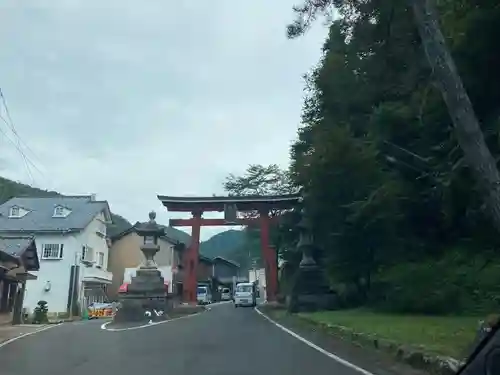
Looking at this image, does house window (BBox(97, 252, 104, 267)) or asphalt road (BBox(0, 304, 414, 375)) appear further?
house window (BBox(97, 252, 104, 267))

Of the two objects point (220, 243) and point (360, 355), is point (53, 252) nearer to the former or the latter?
point (360, 355)

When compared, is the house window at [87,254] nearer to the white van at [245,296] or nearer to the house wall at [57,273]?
the house wall at [57,273]

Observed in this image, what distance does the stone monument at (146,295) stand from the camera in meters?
23.9

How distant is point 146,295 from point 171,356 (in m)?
14.8

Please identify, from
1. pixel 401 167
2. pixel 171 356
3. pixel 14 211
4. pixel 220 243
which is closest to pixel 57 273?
pixel 14 211

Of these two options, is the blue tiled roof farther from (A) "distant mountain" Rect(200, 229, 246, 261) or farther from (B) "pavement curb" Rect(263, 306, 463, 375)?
(A) "distant mountain" Rect(200, 229, 246, 261)

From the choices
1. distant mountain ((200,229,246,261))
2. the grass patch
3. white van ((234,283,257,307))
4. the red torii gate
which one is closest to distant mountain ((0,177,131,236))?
white van ((234,283,257,307))

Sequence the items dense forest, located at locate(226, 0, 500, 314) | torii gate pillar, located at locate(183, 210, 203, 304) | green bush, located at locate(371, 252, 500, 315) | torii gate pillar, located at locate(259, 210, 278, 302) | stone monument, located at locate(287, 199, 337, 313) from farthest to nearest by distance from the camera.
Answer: torii gate pillar, located at locate(259, 210, 278, 302) < torii gate pillar, located at locate(183, 210, 203, 304) < stone monument, located at locate(287, 199, 337, 313) < green bush, located at locate(371, 252, 500, 315) < dense forest, located at locate(226, 0, 500, 314)

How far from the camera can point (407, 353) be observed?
848 centimetres

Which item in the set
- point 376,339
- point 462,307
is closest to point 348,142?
point 462,307

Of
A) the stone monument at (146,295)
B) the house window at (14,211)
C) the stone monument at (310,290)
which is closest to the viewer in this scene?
the stone monument at (310,290)

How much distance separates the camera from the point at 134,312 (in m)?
23.9

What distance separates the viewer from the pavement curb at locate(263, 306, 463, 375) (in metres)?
6.97

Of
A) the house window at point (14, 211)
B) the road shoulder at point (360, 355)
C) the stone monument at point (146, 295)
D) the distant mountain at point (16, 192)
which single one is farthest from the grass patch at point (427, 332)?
the distant mountain at point (16, 192)
